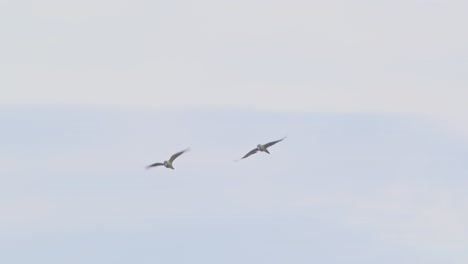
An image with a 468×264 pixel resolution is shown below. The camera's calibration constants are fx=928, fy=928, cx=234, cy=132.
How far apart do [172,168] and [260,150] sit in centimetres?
1541

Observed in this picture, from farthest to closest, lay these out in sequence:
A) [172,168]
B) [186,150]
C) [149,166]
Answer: [172,168], [149,166], [186,150]

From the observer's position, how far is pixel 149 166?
146625 mm

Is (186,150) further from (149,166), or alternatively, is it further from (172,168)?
(172,168)

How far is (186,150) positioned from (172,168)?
26.4 m

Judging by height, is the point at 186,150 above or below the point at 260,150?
below

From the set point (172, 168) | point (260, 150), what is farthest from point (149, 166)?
point (260, 150)

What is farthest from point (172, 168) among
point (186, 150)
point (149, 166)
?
point (186, 150)

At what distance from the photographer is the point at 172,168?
6255 inches

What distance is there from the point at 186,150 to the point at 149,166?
1537cm

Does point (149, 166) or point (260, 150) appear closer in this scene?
point (149, 166)

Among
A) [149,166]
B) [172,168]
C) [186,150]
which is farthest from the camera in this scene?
[172,168]

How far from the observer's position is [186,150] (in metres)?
133

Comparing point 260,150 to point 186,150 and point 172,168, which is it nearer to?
point 172,168

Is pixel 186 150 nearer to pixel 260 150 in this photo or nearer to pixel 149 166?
pixel 149 166
